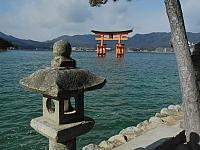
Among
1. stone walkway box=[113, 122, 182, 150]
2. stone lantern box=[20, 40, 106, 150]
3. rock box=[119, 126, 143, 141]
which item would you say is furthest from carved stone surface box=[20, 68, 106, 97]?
rock box=[119, 126, 143, 141]

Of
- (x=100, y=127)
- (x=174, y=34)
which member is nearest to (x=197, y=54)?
(x=174, y=34)

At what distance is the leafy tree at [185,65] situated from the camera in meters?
4.44

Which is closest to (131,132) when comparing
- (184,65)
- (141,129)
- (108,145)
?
(141,129)

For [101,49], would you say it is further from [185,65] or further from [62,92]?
[62,92]

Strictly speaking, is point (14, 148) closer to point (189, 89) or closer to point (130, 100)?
point (189, 89)

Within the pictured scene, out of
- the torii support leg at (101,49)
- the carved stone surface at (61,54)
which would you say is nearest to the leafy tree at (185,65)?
the carved stone surface at (61,54)

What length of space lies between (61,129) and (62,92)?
15.2 inches

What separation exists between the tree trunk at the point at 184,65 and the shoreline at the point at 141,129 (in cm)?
49

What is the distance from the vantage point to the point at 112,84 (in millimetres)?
17641

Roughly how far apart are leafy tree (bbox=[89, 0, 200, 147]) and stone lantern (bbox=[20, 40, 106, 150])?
7.19ft

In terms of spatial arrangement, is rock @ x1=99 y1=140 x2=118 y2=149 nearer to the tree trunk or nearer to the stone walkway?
the stone walkway

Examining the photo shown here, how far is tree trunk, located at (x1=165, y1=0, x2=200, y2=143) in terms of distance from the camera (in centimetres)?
444

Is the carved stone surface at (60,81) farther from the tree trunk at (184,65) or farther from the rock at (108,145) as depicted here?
the rock at (108,145)

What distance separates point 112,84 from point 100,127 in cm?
938
